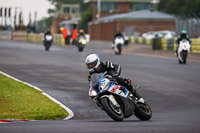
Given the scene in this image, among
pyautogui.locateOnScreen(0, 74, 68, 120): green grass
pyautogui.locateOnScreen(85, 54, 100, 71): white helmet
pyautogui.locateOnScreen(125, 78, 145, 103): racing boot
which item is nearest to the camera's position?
pyautogui.locateOnScreen(85, 54, 100, 71): white helmet

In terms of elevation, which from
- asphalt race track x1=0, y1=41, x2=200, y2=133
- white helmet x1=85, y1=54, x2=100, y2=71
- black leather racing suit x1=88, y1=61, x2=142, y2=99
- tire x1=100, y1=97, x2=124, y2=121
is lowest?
asphalt race track x1=0, y1=41, x2=200, y2=133

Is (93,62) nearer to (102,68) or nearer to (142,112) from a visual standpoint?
(102,68)

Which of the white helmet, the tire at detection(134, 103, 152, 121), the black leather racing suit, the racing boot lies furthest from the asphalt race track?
the white helmet

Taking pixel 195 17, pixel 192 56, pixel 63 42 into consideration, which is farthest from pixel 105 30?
pixel 192 56

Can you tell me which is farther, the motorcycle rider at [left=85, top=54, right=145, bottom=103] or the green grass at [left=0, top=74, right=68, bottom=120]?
the green grass at [left=0, top=74, right=68, bottom=120]

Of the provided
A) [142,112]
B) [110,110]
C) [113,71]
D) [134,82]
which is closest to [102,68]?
[113,71]

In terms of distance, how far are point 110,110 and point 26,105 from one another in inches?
152

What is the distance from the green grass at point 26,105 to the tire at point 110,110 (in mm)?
2353

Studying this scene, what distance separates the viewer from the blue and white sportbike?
11609 millimetres

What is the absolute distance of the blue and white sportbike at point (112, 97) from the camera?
11.6 metres

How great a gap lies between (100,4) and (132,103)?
313ft

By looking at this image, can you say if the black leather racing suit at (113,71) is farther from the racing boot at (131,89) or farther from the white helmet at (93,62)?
the white helmet at (93,62)

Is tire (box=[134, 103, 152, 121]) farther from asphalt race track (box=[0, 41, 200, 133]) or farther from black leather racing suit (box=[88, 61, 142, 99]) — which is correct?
black leather racing suit (box=[88, 61, 142, 99])

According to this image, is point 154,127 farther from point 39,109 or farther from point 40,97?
point 40,97
